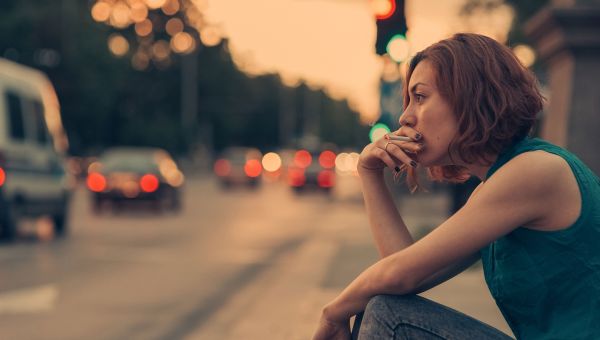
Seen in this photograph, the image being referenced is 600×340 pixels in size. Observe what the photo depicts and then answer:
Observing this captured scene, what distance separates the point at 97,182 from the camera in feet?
68.2

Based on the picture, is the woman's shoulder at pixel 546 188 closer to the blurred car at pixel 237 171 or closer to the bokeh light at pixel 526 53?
the bokeh light at pixel 526 53

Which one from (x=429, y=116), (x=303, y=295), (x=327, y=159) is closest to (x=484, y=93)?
(x=429, y=116)

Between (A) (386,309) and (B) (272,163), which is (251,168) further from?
(A) (386,309)

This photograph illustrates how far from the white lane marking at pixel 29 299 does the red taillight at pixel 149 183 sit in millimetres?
12115

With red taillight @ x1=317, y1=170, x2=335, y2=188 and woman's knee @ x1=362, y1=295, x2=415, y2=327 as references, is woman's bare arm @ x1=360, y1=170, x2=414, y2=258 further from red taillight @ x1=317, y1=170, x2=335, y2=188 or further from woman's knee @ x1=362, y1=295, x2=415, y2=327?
red taillight @ x1=317, y1=170, x2=335, y2=188

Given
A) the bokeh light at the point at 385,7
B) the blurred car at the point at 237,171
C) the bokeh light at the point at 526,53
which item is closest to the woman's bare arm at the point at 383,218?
the bokeh light at the point at 385,7

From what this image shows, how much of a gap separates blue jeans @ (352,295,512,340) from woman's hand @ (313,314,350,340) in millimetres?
309

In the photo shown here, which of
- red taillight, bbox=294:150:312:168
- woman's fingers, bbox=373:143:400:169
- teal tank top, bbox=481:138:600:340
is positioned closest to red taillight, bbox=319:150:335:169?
red taillight, bbox=294:150:312:168

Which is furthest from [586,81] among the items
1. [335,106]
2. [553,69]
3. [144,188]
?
[335,106]

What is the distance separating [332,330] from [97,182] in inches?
729

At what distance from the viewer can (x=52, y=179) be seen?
14.4m

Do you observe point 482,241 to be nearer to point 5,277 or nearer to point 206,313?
point 206,313

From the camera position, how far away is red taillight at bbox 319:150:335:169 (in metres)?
33.7

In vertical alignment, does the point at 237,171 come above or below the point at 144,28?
below
